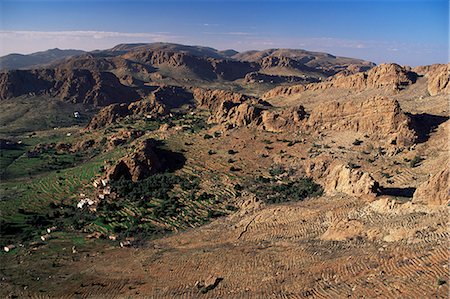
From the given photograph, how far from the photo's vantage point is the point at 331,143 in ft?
144

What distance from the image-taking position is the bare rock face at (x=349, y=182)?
2884cm

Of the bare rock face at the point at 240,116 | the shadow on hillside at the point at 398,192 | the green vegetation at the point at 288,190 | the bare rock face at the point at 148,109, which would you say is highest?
the bare rock face at the point at 240,116

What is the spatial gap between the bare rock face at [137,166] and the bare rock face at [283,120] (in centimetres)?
1490

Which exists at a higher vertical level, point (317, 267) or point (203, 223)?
Answer: point (317, 267)

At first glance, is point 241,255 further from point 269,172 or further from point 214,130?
point 214,130

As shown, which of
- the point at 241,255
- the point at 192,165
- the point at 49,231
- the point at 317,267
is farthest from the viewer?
the point at 192,165

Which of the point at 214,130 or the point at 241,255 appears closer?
the point at 241,255

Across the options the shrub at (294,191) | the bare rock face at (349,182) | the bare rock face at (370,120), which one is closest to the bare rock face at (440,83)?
the bare rock face at (370,120)

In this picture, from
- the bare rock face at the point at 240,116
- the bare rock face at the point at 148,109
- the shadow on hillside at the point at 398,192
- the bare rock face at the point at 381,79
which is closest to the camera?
the shadow on hillside at the point at 398,192

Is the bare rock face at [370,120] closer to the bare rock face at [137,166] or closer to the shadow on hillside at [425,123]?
the shadow on hillside at [425,123]

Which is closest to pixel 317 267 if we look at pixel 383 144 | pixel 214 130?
pixel 383 144

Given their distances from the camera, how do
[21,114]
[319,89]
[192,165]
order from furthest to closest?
1. [21,114]
2. [319,89]
3. [192,165]

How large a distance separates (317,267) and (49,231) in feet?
74.6

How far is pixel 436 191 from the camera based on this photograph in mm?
23594
